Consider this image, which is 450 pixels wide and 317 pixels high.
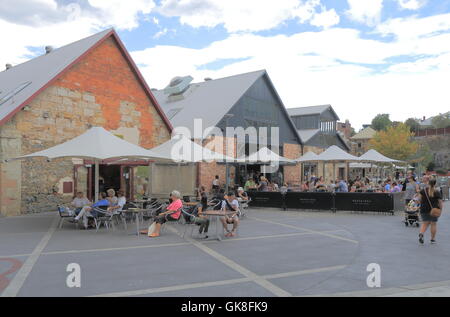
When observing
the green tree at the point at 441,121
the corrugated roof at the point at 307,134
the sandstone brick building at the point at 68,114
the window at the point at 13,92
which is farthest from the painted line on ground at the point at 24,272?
the green tree at the point at 441,121

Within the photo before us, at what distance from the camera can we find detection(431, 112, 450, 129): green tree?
72.3m

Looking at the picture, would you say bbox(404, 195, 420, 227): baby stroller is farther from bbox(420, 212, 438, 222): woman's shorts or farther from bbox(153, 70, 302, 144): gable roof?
bbox(153, 70, 302, 144): gable roof

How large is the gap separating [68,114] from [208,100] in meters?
14.1

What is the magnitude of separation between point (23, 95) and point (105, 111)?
359 cm

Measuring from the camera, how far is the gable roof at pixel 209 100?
27.1 metres

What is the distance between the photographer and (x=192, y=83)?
35.4m

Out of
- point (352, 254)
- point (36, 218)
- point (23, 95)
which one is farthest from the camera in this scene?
point (23, 95)

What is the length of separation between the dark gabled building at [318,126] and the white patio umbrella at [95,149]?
2556 centimetres

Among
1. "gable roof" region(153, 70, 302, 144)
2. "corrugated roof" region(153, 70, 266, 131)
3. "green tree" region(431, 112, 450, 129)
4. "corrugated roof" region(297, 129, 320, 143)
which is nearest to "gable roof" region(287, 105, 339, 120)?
"corrugated roof" region(297, 129, 320, 143)

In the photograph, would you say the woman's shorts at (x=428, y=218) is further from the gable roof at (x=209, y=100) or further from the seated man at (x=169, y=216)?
the gable roof at (x=209, y=100)

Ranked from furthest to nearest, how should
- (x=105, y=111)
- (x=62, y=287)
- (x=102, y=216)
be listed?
(x=105, y=111) → (x=102, y=216) → (x=62, y=287)
